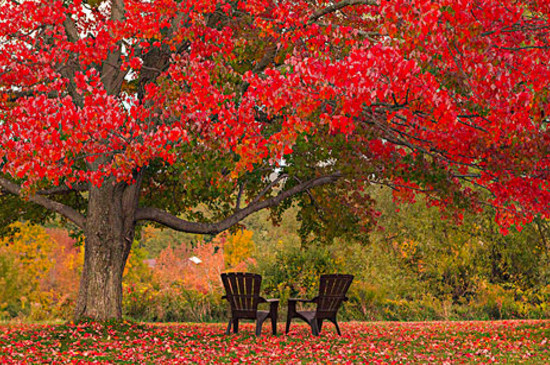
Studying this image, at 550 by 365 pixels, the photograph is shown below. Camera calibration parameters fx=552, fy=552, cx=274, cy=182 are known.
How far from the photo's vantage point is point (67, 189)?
11391mm

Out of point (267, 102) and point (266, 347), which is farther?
point (266, 347)

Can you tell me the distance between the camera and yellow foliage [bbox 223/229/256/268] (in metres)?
30.8

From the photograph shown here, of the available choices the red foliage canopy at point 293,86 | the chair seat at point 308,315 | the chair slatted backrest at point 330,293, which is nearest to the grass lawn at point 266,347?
the chair seat at point 308,315

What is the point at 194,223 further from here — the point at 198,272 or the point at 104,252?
the point at 198,272

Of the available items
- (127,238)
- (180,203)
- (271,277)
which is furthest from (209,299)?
(127,238)

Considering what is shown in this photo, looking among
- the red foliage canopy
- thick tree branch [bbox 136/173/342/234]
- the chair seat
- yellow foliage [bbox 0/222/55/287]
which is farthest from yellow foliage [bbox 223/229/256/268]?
the chair seat

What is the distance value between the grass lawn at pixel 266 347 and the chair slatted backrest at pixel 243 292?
495 mm

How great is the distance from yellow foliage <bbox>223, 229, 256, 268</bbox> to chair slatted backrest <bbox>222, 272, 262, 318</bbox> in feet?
66.7

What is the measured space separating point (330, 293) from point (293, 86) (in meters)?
4.46

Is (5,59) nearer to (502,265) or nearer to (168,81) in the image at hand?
(168,81)

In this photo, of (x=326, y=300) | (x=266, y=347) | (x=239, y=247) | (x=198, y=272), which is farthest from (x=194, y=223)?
(x=239, y=247)

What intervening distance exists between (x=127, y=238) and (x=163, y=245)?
114 feet

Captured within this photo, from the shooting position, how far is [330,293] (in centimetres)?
1008

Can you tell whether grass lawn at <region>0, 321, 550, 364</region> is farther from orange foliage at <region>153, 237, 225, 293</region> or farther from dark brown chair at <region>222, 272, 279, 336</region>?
orange foliage at <region>153, 237, 225, 293</region>
